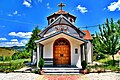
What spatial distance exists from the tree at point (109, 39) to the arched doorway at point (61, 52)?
4675 millimetres

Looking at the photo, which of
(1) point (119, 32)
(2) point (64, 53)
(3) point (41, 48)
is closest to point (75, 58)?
(2) point (64, 53)

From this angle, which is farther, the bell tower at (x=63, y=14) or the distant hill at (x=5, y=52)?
the distant hill at (x=5, y=52)

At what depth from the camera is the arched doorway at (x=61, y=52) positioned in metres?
20.9

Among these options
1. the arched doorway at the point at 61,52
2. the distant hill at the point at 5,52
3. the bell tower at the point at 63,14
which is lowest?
the arched doorway at the point at 61,52

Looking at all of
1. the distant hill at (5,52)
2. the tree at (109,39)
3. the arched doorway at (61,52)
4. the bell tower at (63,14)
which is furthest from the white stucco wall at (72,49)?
the distant hill at (5,52)

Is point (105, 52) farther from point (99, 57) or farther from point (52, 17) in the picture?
point (99, 57)

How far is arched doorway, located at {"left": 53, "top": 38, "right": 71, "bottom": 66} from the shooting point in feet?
68.7

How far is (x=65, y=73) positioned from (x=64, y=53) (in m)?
4.58

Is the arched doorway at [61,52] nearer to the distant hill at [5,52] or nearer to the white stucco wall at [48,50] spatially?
the white stucco wall at [48,50]

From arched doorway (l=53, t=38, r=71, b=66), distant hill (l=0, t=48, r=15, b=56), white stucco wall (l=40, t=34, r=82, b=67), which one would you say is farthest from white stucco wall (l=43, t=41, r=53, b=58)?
distant hill (l=0, t=48, r=15, b=56)

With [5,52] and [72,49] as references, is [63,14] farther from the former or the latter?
[5,52]

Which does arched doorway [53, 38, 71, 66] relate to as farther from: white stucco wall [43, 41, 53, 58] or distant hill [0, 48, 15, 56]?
distant hill [0, 48, 15, 56]

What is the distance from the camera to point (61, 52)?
827 inches

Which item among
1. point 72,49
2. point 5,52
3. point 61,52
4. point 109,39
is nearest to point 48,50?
point 61,52
